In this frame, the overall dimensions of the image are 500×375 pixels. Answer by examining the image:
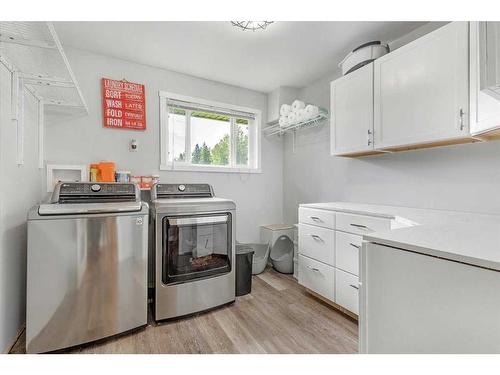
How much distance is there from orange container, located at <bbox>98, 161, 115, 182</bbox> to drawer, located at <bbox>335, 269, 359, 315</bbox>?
222 cm

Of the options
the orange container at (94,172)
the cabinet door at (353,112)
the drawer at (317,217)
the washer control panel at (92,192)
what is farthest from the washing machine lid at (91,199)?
the cabinet door at (353,112)

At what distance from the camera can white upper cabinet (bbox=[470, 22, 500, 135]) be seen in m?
0.75

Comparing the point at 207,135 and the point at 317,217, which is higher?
the point at 207,135

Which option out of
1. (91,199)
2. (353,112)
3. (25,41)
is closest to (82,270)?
(91,199)

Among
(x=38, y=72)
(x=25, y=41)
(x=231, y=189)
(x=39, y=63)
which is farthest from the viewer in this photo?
(x=231, y=189)

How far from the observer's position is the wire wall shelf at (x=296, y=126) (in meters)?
2.70

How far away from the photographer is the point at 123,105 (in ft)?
7.98

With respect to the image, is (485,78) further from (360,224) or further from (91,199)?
(91,199)

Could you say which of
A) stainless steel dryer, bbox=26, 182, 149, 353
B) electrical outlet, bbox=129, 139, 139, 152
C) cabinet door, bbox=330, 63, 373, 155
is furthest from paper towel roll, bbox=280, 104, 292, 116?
stainless steel dryer, bbox=26, 182, 149, 353

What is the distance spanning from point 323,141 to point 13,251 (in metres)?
2.93

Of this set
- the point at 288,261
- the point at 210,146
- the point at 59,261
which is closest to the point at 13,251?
the point at 59,261

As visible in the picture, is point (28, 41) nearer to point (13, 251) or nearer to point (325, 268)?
point (13, 251)

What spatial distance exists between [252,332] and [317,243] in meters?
0.93

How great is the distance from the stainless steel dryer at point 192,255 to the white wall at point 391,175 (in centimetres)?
131
